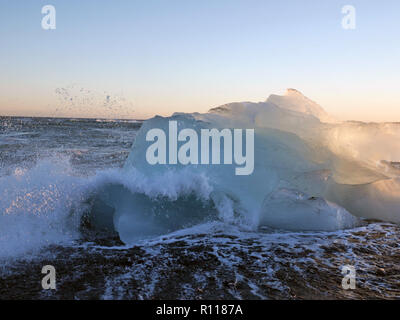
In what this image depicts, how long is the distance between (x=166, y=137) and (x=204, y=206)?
50.2 inches

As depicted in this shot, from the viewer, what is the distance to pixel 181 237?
4.21m

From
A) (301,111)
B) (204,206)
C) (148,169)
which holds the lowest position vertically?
(204,206)

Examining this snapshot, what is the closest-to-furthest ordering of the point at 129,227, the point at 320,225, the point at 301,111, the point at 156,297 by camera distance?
the point at 156,297 → the point at 129,227 → the point at 320,225 → the point at 301,111

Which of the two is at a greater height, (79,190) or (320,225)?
(79,190)

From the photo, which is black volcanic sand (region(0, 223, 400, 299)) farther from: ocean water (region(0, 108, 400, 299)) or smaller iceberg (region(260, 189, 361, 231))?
smaller iceberg (region(260, 189, 361, 231))

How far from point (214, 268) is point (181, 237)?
1037mm

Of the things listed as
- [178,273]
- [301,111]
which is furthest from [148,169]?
[301,111]

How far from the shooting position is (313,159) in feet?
16.8

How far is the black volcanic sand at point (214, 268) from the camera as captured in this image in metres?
2.74

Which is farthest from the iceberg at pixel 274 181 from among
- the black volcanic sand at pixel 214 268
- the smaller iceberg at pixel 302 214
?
the black volcanic sand at pixel 214 268

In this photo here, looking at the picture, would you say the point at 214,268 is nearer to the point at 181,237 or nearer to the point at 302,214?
the point at 181,237

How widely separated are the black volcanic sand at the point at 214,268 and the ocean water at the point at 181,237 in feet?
0.04

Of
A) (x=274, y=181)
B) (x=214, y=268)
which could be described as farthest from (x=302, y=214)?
(x=214, y=268)

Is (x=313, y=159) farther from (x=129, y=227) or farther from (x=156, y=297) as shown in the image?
(x=156, y=297)
